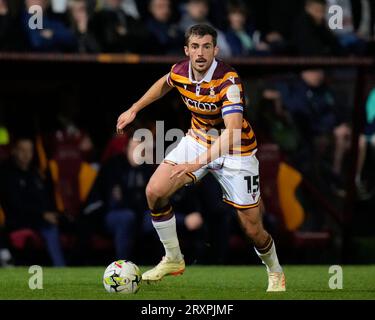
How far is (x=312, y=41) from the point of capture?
13.9m

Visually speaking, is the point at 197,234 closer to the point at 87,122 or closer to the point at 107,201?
the point at 107,201

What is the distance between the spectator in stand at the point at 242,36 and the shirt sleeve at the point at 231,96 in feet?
14.6

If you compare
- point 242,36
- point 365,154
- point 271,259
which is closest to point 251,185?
point 271,259

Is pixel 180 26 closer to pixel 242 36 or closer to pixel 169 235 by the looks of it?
pixel 242 36

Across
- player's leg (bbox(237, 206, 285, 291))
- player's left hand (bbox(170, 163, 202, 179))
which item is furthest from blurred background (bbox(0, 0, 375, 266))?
player's left hand (bbox(170, 163, 202, 179))

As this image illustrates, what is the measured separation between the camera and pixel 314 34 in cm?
1388

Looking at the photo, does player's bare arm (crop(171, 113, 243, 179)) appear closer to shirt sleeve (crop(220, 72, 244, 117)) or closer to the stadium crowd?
shirt sleeve (crop(220, 72, 244, 117))

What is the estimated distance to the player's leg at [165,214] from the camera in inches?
369

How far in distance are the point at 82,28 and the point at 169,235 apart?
4405mm

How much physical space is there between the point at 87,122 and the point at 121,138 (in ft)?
2.36

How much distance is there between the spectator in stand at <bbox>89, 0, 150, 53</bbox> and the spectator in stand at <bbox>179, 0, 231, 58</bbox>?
1.89ft
